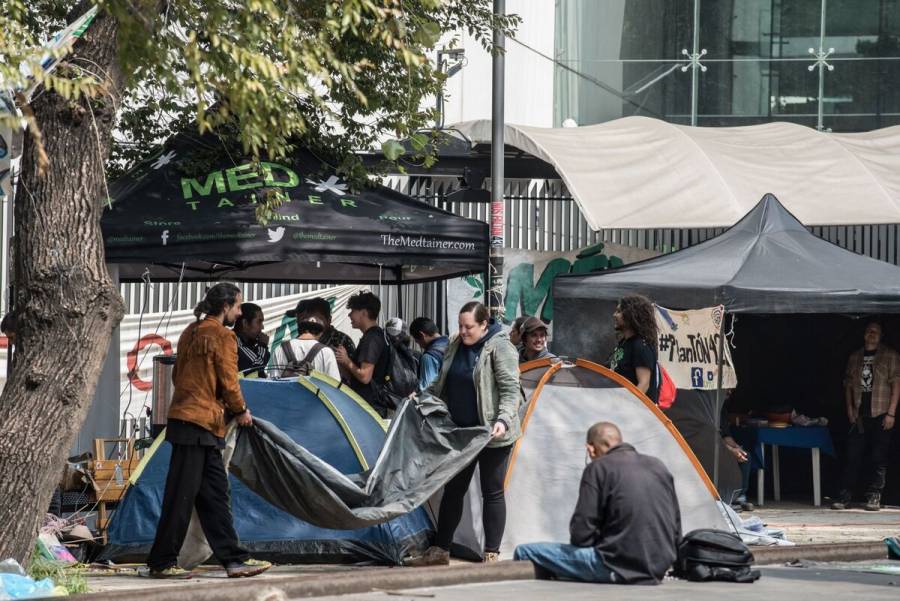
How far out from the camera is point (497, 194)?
50.4 feet

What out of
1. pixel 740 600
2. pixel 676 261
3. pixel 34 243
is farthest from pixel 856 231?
pixel 34 243

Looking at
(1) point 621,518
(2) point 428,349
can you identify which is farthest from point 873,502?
(1) point 621,518

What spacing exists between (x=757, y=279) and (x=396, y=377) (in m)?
3.80

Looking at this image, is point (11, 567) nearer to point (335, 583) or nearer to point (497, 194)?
point (335, 583)

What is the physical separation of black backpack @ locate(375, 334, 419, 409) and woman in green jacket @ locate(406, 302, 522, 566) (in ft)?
6.55

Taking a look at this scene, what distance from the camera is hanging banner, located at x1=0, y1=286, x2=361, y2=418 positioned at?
17.4m

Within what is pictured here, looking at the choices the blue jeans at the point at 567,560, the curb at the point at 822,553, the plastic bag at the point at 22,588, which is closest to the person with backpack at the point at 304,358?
the blue jeans at the point at 567,560

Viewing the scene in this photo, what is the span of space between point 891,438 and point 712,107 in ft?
28.5

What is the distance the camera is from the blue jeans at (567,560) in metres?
9.48

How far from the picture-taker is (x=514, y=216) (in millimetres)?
20094

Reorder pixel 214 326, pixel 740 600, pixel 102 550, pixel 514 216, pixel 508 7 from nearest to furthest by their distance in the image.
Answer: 1. pixel 740 600
2. pixel 214 326
3. pixel 102 550
4. pixel 514 216
5. pixel 508 7

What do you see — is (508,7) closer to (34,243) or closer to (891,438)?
(891,438)

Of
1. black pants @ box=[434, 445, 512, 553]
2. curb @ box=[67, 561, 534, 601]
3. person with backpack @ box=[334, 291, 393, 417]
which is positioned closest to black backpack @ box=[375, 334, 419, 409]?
person with backpack @ box=[334, 291, 393, 417]

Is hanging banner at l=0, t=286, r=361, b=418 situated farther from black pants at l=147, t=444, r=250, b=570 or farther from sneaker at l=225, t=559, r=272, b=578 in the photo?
sneaker at l=225, t=559, r=272, b=578
